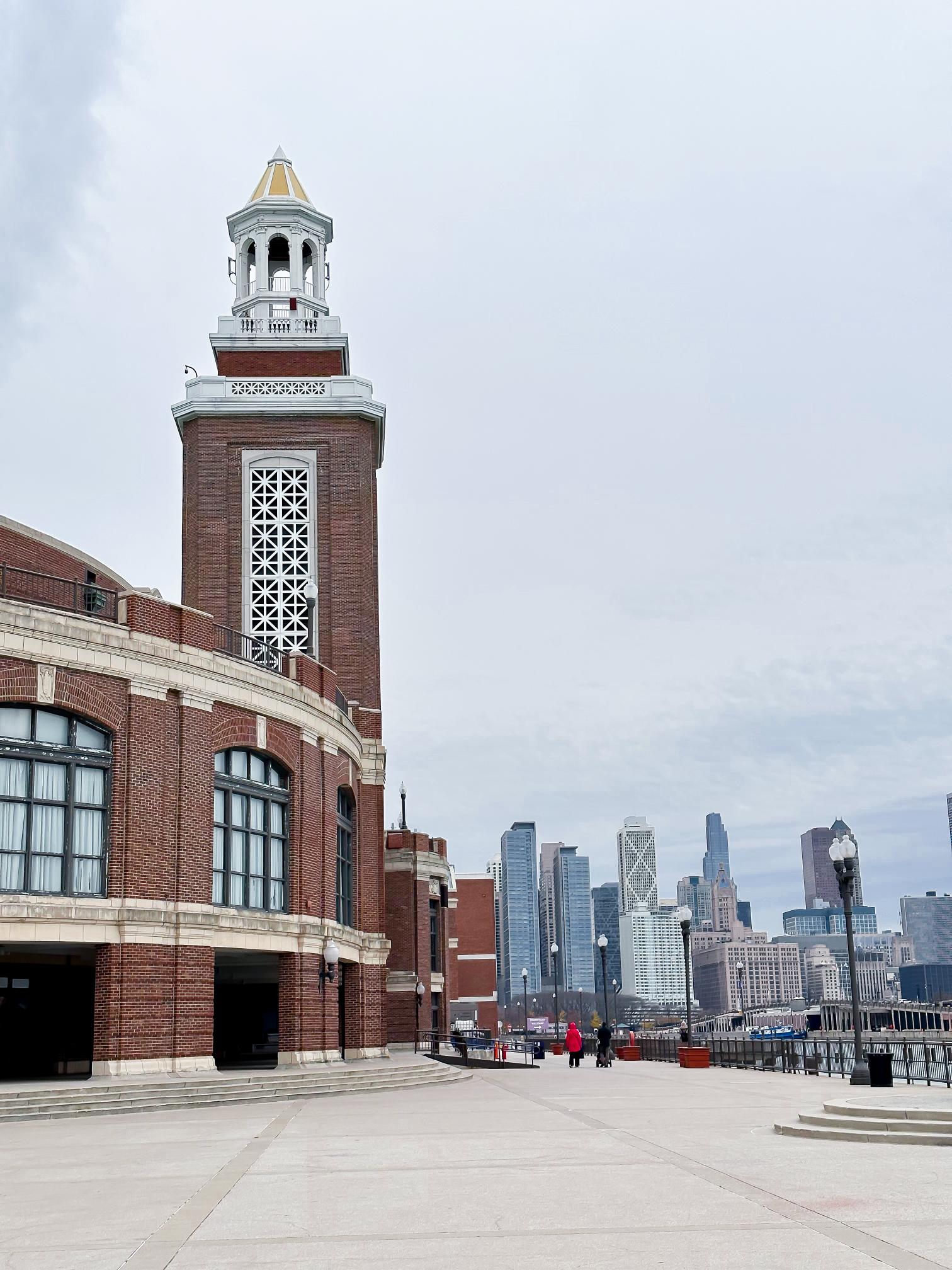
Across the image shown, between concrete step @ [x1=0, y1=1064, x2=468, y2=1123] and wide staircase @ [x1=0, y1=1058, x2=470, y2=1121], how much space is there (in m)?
0.01

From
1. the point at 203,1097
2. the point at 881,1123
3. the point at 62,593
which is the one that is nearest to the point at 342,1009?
the point at 62,593

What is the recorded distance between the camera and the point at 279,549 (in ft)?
178

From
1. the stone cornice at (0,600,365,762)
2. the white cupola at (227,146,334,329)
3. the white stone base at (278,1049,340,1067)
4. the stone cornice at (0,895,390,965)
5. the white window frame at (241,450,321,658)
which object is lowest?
the white stone base at (278,1049,340,1067)

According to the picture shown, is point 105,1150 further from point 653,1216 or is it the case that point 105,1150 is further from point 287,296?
point 287,296

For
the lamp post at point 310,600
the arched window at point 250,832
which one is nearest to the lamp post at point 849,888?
the arched window at point 250,832

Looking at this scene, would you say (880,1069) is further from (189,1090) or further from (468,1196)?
(468,1196)

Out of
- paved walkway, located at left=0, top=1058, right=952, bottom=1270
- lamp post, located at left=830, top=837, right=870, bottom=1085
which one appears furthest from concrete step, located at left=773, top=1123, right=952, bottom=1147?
lamp post, located at left=830, top=837, right=870, bottom=1085

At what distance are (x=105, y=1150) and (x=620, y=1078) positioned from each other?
863 inches

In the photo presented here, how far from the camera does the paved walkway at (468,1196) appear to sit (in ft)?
31.8

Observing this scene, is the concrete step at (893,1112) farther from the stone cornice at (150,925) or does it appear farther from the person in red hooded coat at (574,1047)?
the person in red hooded coat at (574,1047)

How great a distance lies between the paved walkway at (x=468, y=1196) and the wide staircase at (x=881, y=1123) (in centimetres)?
32

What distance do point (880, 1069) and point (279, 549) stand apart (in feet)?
114

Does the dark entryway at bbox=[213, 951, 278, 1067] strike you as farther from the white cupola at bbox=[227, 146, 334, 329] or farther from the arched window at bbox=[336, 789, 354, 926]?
the white cupola at bbox=[227, 146, 334, 329]

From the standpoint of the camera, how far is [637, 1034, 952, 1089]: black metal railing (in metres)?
33.7
